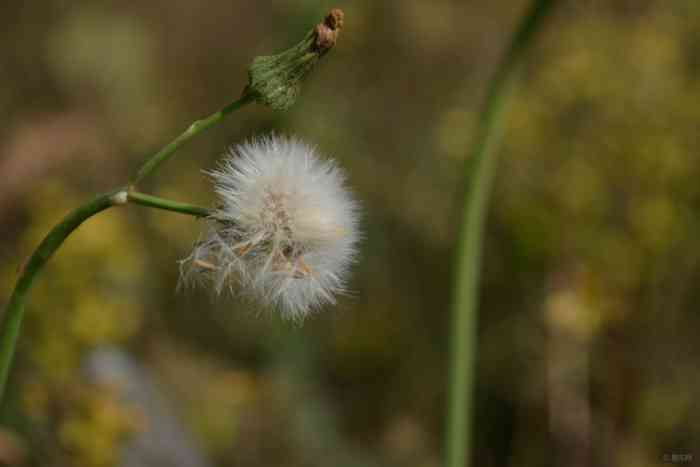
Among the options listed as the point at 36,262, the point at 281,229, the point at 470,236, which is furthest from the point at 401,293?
the point at 36,262

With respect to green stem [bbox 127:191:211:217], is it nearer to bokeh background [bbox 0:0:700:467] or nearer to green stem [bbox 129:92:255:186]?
green stem [bbox 129:92:255:186]

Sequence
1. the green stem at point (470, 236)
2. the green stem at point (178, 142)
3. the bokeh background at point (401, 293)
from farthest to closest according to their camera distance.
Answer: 1. the bokeh background at point (401, 293)
2. the green stem at point (470, 236)
3. the green stem at point (178, 142)

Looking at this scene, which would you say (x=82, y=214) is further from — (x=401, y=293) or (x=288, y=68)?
(x=401, y=293)

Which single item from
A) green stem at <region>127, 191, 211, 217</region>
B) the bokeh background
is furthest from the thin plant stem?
the bokeh background

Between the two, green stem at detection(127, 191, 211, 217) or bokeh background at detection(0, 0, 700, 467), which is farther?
bokeh background at detection(0, 0, 700, 467)

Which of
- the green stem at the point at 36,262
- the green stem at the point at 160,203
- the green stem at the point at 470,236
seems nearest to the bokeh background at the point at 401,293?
the green stem at the point at 470,236

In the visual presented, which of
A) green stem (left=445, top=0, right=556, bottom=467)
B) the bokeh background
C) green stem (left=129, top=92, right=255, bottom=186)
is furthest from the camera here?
the bokeh background

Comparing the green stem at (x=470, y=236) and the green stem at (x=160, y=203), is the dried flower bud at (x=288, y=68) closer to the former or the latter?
the green stem at (x=160, y=203)
